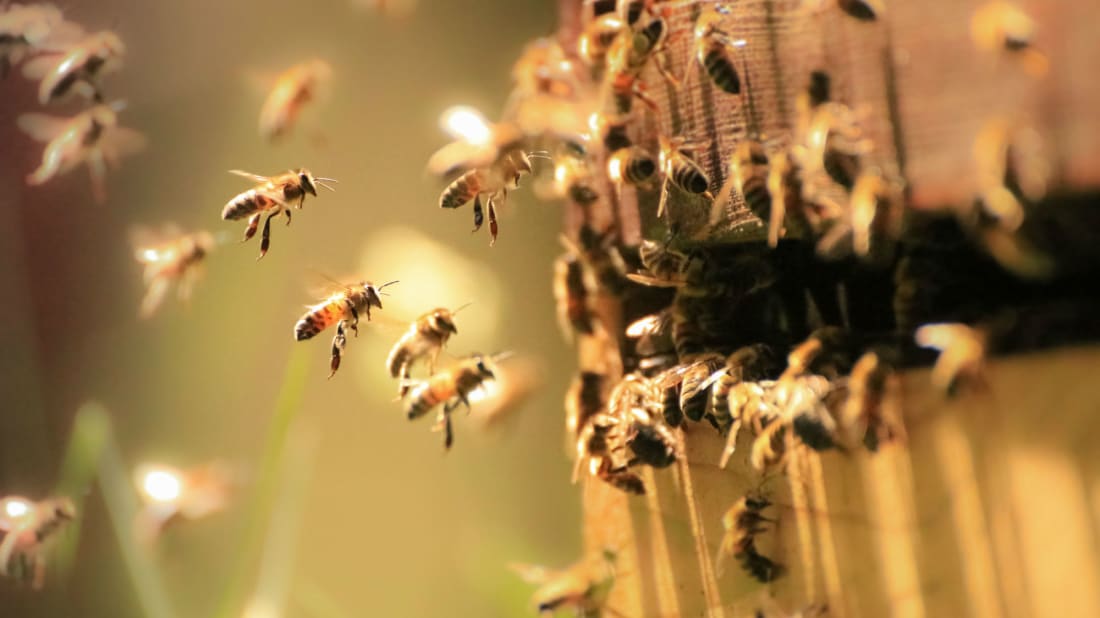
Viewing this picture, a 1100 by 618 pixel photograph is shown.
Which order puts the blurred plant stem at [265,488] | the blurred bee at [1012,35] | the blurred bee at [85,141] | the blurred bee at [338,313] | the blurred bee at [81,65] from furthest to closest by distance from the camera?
the blurred plant stem at [265,488]
the blurred bee at [85,141]
the blurred bee at [81,65]
the blurred bee at [338,313]
the blurred bee at [1012,35]

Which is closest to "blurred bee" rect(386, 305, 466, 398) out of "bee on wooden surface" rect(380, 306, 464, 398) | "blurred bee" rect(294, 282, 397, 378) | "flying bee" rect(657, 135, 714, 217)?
"bee on wooden surface" rect(380, 306, 464, 398)

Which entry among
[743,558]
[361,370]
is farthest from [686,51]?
[361,370]

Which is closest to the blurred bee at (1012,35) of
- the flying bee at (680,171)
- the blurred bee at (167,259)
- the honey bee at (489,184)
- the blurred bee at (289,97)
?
the flying bee at (680,171)

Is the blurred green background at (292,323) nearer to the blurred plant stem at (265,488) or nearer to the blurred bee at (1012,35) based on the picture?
the blurred plant stem at (265,488)

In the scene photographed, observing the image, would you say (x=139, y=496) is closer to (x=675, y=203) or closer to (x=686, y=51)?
(x=675, y=203)

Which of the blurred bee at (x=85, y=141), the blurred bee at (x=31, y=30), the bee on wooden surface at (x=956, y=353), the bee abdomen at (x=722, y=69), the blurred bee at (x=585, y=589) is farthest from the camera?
the blurred bee at (x=85, y=141)

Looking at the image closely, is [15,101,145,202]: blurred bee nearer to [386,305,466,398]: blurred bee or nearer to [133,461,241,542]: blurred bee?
[133,461,241,542]: blurred bee

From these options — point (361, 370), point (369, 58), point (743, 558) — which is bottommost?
point (743, 558)

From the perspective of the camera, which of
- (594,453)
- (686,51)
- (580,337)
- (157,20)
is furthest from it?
(157,20)
